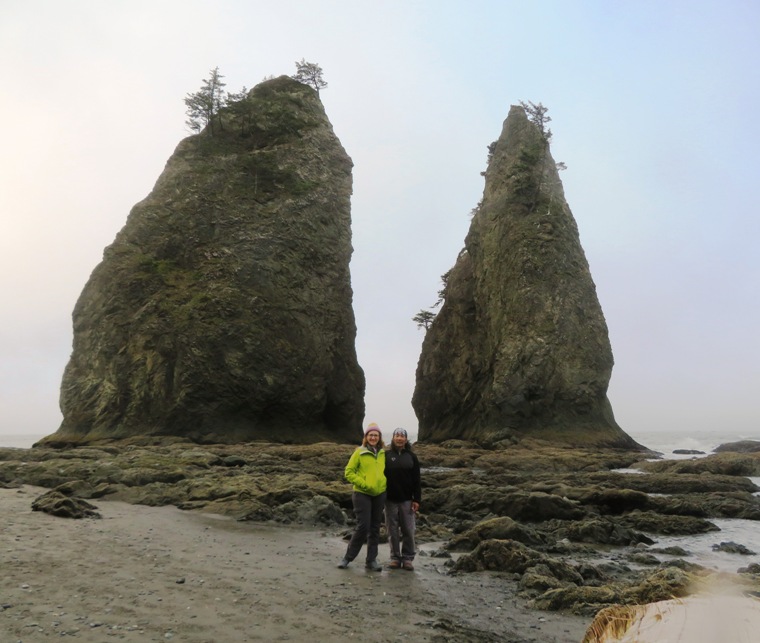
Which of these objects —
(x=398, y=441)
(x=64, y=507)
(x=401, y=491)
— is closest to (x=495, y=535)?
(x=401, y=491)

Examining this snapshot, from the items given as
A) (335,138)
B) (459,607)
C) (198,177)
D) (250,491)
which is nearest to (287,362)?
(198,177)

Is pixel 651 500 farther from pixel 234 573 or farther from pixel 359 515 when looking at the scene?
pixel 234 573

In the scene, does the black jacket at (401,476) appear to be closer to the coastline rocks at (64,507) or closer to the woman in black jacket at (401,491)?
the woman in black jacket at (401,491)

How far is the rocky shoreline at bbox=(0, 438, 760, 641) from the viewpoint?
307 inches

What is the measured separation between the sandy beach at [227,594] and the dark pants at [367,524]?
1.01 feet

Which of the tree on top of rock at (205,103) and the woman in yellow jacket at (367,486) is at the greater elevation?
the tree on top of rock at (205,103)

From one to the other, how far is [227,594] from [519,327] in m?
38.8

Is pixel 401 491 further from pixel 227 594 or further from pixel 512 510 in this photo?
pixel 512 510

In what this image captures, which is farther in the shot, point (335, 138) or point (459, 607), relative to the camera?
point (335, 138)

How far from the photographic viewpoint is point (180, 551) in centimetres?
879

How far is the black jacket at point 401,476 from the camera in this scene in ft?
29.8

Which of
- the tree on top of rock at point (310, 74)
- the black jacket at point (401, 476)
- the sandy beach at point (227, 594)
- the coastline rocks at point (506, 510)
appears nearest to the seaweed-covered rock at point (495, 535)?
the coastline rocks at point (506, 510)

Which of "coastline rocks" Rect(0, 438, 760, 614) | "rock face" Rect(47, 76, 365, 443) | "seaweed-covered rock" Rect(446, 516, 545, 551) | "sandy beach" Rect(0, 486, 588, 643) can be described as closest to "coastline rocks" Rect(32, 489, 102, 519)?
"coastline rocks" Rect(0, 438, 760, 614)

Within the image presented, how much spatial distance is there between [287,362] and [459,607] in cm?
3500
